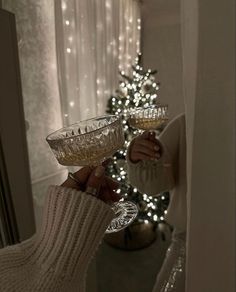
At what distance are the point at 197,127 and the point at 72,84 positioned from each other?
1.64m

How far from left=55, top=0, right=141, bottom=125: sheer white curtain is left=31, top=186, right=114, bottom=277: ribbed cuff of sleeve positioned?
4.78 feet

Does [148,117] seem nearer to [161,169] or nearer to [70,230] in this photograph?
[161,169]

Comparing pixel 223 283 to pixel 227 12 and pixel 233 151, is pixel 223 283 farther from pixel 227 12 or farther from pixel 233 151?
pixel 227 12

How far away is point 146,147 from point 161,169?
15cm

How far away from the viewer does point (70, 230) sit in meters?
0.45

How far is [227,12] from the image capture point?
0.31m

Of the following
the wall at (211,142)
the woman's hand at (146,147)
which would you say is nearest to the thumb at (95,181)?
the wall at (211,142)

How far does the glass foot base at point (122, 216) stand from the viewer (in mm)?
802

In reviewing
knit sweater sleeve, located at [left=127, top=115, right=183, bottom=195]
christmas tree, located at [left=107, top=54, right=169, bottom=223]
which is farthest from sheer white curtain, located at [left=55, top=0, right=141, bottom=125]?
knit sweater sleeve, located at [left=127, top=115, right=183, bottom=195]

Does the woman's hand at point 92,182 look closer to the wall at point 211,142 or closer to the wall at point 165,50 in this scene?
the wall at point 211,142

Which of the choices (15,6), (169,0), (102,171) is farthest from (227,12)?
(169,0)

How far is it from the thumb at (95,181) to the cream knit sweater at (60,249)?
3 cm

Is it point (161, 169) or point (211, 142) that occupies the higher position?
point (211, 142)

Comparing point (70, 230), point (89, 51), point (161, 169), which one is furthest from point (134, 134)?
point (70, 230)
